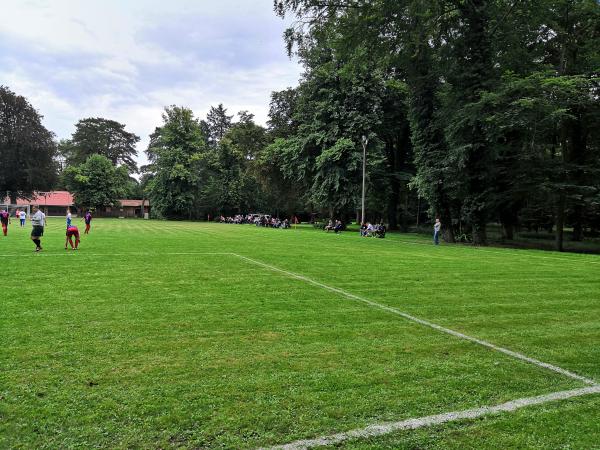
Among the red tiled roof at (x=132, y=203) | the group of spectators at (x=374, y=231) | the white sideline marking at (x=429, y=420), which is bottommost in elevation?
the white sideline marking at (x=429, y=420)

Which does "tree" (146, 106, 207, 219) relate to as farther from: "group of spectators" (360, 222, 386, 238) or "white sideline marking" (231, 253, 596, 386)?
"white sideline marking" (231, 253, 596, 386)

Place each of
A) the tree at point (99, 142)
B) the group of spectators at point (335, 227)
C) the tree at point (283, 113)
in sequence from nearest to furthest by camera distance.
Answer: the group of spectators at point (335, 227) < the tree at point (283, 113) < the tree at point (99, 142)

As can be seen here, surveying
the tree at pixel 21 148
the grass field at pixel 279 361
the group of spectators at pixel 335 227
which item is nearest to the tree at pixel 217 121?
the tree at pixel 21 148

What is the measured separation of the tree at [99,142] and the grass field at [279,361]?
9016 cm

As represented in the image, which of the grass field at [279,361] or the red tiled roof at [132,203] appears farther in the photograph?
the red tiled roof at [132,203]

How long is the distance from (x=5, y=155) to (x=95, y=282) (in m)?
63.8

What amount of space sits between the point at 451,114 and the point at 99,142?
8361cm

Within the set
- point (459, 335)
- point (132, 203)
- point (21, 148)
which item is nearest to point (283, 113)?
point (21, 148)

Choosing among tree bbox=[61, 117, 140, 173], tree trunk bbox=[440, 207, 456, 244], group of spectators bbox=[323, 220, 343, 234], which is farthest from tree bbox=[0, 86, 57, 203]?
tree trunk bbox=[440, 207, 456, 244]

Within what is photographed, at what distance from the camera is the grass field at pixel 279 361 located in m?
3.44

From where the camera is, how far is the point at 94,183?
252 feet

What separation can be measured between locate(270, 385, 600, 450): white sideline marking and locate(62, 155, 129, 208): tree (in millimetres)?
79940

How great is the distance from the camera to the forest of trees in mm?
19938

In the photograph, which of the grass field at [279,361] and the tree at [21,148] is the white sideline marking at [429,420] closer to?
the grass field at [279,361]
